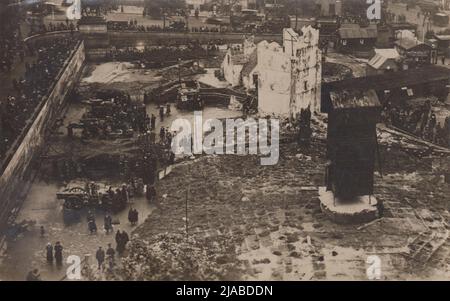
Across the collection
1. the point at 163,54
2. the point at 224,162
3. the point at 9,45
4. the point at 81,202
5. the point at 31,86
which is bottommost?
the point at 81,202

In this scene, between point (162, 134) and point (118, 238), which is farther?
point (162, 134)

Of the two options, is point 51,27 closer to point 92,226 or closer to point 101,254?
point 92,226

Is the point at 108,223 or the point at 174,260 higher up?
the point at 108,223

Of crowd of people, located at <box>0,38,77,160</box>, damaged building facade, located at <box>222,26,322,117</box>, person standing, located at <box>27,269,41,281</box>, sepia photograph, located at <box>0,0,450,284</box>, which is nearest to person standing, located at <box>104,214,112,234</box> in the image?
sepia photograph, located at <box>0,0,450,284</box>

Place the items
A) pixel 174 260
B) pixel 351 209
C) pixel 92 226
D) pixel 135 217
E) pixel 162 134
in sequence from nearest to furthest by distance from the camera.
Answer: pixel 174 260 < pixel 92 226 < pixel 135 217 < pixel 351 209 < pixel 162 134

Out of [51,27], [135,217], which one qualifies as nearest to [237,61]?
[51,27]

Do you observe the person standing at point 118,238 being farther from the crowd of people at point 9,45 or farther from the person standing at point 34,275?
the crowd of people at point 9,45

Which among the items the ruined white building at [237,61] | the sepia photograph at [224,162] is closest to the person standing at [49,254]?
the sepia photograph at [224,162]

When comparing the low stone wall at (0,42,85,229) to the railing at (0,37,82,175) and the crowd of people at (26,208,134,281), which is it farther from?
the crowd of people at (26,208,134,281)
